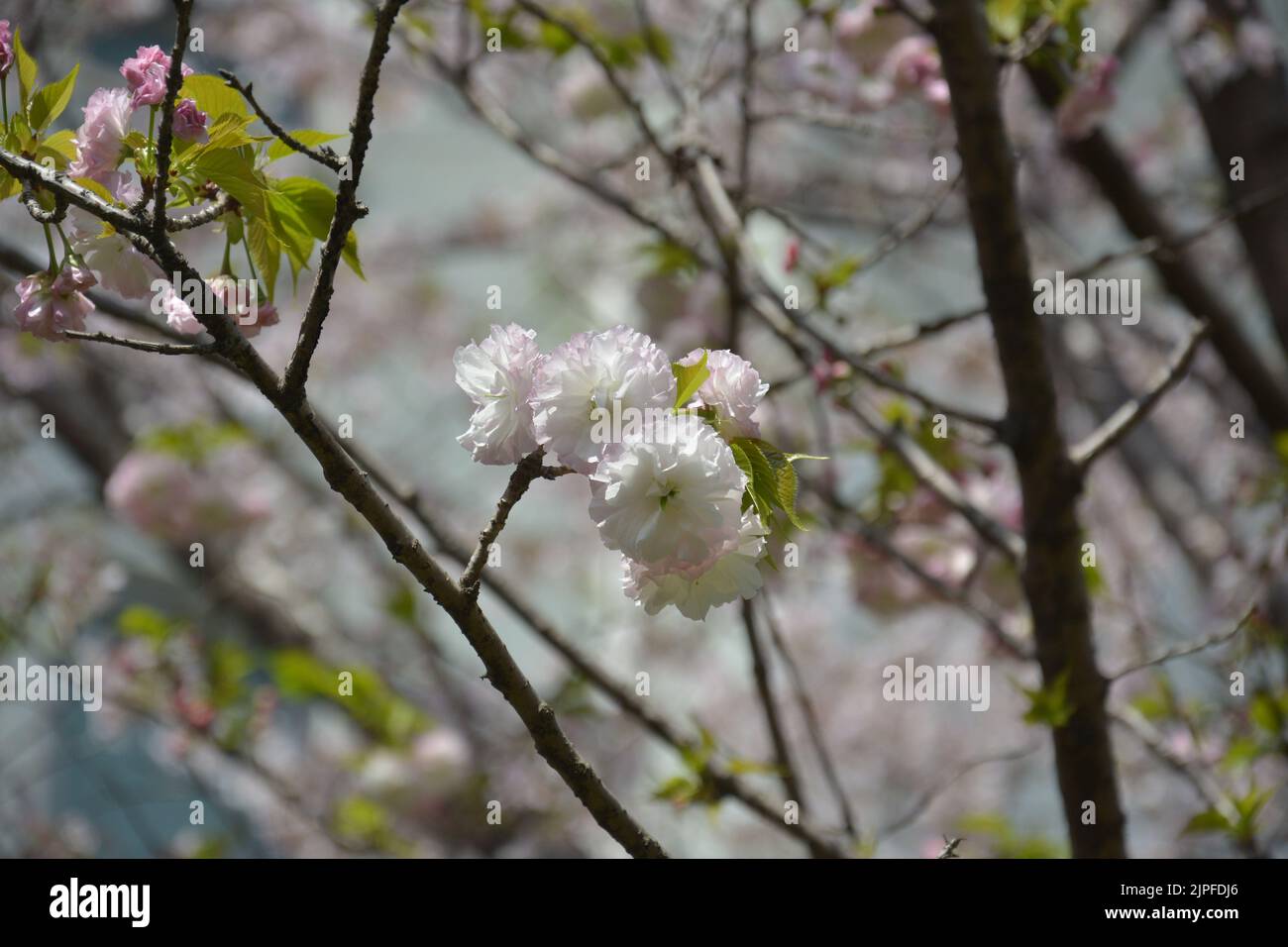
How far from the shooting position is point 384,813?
7.88 feet

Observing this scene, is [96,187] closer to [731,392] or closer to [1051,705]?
[731,392]

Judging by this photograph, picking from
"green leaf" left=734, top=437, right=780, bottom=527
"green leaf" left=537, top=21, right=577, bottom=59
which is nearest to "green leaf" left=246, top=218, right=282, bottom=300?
"green leaf" left=734, top=437, right=780, bottom=527

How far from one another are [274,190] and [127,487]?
1.75 meters

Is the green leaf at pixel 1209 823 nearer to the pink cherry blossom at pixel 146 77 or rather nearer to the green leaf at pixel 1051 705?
the green leaf at pixel 1051 705

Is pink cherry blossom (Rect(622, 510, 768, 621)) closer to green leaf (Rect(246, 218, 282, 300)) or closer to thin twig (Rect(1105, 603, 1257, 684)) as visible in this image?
green leaf (Rect(246, 218, 282, 300))

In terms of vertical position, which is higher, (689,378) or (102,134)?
(102,134)

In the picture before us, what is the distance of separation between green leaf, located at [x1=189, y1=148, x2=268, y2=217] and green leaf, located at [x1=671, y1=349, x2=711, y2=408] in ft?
0.96

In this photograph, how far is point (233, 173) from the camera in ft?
2.32

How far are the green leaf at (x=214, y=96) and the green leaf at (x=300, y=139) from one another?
0.03 meters

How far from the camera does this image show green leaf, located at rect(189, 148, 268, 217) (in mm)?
701

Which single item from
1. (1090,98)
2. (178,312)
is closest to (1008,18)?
(1090,98)

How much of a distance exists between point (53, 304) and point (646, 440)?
404 millimetres
